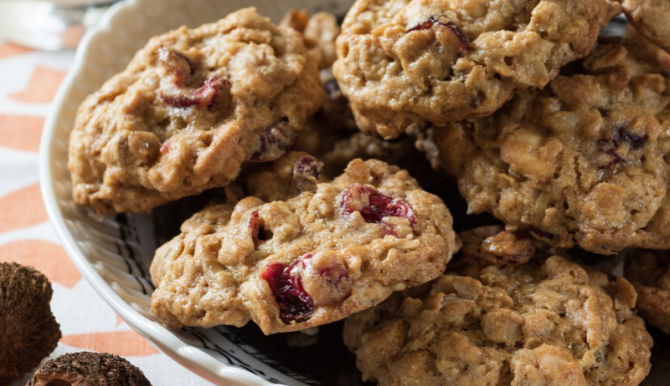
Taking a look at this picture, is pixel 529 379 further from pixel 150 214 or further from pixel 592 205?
pixel 150 214

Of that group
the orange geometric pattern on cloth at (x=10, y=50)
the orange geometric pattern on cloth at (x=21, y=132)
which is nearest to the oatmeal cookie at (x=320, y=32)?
the orange geometric pattern on cloth at (x=21, y=132)

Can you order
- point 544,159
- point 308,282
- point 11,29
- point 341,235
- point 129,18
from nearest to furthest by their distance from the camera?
point 308,282
point 341,235
point 544,159
point 129,18
point 11,29

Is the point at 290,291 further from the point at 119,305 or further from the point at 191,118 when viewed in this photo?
the point at 191,118

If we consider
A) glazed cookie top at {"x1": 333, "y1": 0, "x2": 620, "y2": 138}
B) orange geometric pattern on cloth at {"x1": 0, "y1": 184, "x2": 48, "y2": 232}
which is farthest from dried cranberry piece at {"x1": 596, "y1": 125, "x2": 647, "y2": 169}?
orange geometric pattern on cloth at {"x1": 0, "y1": 184, "x2": 48, "y2": 232}

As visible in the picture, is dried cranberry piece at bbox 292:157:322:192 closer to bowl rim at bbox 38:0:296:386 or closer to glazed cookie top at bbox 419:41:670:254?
glazed cookie top at bbox 419:41:670:254

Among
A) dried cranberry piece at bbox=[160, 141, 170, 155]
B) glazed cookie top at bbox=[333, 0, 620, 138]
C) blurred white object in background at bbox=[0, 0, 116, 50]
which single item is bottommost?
blurred white object in background at bbox=[0, 0, 116, 50]

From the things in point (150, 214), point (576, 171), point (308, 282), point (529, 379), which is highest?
point (576, 171)

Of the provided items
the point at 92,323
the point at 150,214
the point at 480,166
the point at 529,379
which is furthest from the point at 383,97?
the point at 92,323

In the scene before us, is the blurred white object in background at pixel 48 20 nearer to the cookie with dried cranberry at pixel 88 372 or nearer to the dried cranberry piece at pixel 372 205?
the cookie with dried cranberry at pixel 88 372
